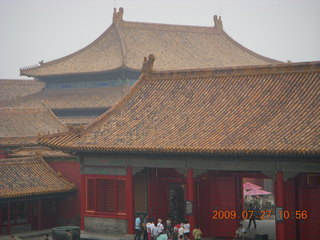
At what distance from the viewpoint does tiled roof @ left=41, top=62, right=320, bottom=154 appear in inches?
1251

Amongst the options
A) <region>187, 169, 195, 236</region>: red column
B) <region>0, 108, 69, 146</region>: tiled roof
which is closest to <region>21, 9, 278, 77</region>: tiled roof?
<region>0, 108, 69, 146</region>: tiled roof

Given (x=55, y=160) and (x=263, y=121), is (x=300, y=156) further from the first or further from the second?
(x=55, y=160)

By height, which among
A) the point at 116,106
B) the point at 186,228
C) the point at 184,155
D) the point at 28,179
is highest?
the point at 116,106

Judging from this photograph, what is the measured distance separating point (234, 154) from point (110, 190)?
8.43m

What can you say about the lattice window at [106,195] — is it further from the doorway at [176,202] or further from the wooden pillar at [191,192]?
the wooden pillar at [191,192]

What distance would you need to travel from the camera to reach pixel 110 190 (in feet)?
121

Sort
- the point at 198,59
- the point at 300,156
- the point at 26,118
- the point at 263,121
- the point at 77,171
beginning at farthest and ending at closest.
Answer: the point at 198,59 < the point at 26,118 < the point at 77,171 < the point at 263,121 < the point at 300,156

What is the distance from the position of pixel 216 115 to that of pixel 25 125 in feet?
64.9

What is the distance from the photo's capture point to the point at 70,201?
1662 inches

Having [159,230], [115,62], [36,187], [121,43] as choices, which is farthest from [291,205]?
[121,43]

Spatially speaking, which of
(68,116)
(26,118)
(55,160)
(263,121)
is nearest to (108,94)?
(68,116)

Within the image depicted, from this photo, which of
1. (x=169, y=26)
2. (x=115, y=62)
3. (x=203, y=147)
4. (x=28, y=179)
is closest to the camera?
(x=203, y=147)
